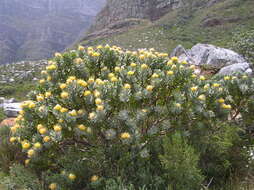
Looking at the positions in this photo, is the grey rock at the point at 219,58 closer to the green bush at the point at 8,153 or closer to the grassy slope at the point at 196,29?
the green bush at the point at 8,153

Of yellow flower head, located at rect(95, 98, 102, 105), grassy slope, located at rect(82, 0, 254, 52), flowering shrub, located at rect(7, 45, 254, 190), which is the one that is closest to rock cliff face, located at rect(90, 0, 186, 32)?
grassy slope, located at rect(82, 0, 254, 52)

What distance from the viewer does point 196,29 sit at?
44625 millimetres

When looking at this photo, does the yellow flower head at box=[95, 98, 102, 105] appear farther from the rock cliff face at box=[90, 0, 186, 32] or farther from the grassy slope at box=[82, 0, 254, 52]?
the rock cliff face at box=[90, 0, 186, 32]

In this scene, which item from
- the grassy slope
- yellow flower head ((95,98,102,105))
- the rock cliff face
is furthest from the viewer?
the rock cliff face

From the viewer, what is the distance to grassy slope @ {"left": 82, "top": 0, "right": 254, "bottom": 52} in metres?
39.2

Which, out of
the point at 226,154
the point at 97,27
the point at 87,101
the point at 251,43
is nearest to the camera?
the point at 87,101

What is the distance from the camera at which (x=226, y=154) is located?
3.61 metres

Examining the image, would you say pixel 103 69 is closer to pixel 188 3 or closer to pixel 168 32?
pixel 168 32

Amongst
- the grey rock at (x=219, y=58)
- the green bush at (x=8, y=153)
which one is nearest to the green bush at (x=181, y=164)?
the green bush at (x=8, y=153)

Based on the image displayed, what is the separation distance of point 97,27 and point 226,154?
84220mm

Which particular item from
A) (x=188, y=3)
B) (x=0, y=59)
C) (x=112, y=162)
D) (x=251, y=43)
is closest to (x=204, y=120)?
(x=112, y=162)

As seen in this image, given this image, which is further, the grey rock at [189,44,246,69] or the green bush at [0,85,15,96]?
the green bush at [0,85,15,96]

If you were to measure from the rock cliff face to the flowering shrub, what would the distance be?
61.8 m

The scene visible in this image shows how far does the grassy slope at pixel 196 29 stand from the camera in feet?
129
